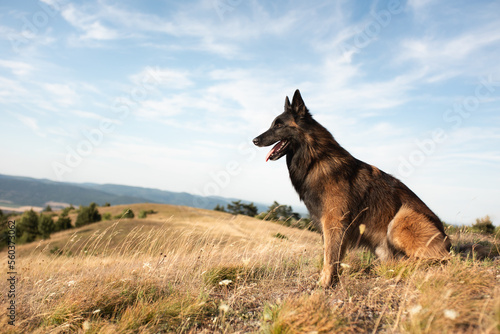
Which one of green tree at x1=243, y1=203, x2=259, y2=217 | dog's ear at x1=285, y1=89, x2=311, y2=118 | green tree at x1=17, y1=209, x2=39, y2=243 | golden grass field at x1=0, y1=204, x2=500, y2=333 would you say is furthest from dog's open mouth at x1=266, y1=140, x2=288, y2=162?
green tree at x1=17, y1=209, x2=39, y2=243

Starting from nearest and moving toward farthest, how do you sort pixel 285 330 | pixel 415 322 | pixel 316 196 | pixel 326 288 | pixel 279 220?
pixel 415 322 → pixel 285 330 → pixel 326 288 → pixel 316 196 → pixel 279 220

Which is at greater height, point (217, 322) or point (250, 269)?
Answer: point (250, 269)

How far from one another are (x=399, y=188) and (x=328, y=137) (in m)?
1.26

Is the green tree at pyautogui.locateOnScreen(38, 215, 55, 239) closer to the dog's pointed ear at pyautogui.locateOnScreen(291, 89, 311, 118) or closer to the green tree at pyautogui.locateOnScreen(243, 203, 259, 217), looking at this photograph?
the green tree at pyautogui.locateOnScreen(243, 203, 259, 217)

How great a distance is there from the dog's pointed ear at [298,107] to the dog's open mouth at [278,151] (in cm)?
46

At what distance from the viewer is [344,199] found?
4.04m

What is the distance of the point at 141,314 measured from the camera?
3.22 meters

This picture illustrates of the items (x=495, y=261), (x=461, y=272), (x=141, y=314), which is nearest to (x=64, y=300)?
(x=141, y=314)

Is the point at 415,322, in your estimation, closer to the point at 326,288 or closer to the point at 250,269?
the point at 326,288

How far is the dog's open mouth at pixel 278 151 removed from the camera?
4461 millimetres

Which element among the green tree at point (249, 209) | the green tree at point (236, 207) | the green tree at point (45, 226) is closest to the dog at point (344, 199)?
the green tree at point (236, 207)

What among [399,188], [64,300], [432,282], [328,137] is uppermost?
[328,137]

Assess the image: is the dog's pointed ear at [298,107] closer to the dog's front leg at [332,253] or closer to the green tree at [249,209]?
the dog's front leg at [332,253]

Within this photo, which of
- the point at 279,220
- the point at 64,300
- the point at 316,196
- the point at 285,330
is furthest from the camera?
the point at 279,220
